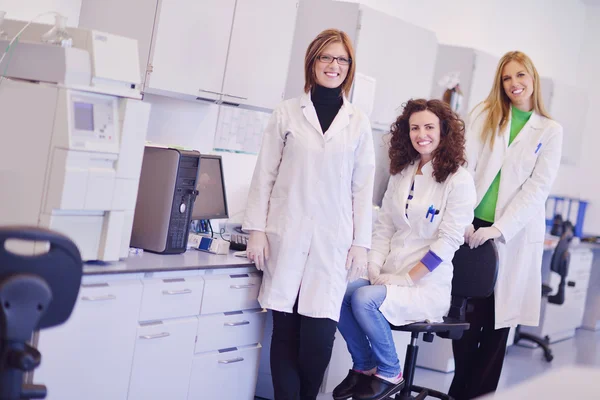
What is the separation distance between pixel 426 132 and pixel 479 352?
1.10m

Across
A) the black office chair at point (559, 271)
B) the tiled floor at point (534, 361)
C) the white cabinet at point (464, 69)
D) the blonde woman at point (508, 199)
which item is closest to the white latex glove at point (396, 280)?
the blonde woman at point (508, 199)

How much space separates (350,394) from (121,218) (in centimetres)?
126

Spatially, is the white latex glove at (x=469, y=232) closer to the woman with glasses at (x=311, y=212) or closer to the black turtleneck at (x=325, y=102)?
the woman with glasses at (x=311, y=212)

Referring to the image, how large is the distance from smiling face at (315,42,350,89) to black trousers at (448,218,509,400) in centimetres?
113

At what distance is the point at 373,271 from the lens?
3.36 metres

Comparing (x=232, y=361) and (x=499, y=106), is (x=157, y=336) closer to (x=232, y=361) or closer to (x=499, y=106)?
(x=232, y=361)

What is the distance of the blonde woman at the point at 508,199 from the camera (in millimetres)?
3604

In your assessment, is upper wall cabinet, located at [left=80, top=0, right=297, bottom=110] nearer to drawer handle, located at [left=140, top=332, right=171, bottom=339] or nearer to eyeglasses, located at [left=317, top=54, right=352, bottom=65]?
eyeglasses, located at [left=317, top=54, right=352, bottom=65]

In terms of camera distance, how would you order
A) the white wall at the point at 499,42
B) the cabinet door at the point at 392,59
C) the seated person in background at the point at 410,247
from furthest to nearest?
1. the cabinet door at the point at 392,59
2. the white wall at the point at 499,42
3. the seated person in background at the point at 410,247

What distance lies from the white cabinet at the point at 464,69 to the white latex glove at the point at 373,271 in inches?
78.7

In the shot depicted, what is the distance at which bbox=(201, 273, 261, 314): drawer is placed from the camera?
2.99 m

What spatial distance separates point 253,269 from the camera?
3.16 metres

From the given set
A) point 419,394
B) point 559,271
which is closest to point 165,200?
point 419,394

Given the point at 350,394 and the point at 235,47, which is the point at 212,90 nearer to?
the point at 235,47
